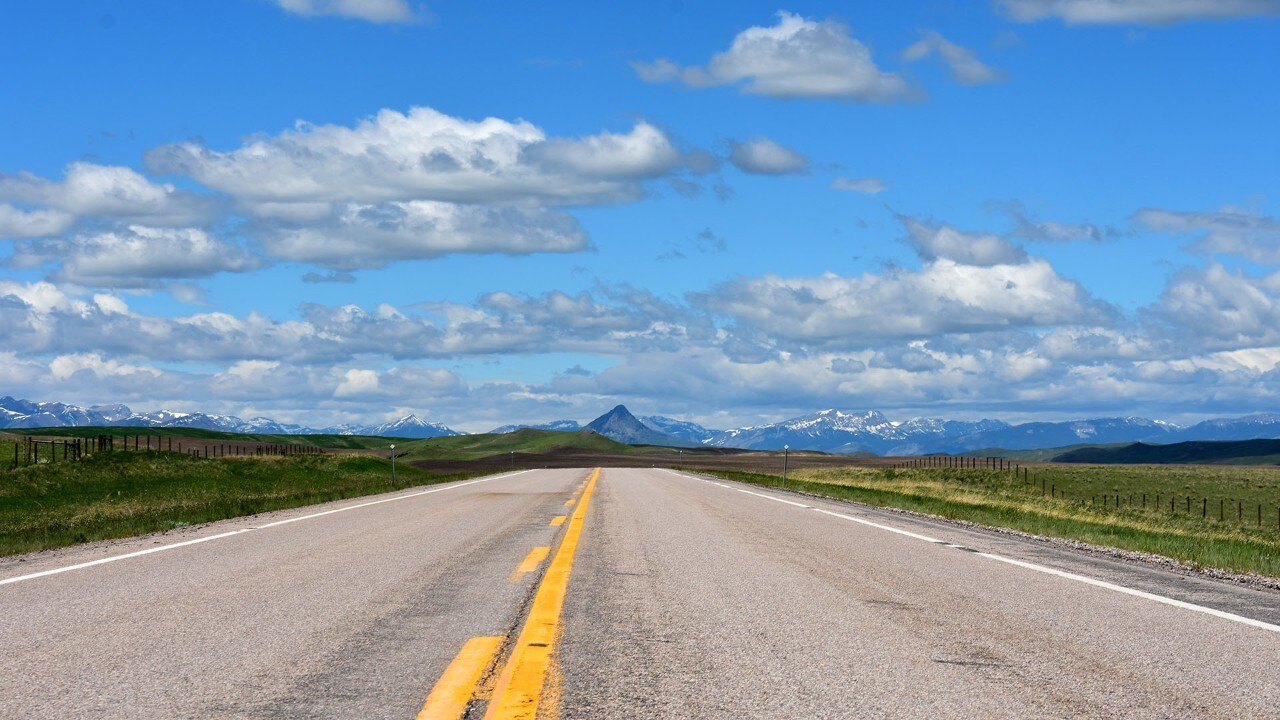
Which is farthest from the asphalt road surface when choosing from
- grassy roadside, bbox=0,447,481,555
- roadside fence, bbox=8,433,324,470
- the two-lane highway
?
roadside fence, bbox=8,433,324,470

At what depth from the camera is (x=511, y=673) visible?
6105 millimetres

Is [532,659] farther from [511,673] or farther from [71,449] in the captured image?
[71,449]

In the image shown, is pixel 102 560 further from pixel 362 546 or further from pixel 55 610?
pixel 55 610

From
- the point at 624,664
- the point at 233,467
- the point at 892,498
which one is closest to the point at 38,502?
the point at 233,467

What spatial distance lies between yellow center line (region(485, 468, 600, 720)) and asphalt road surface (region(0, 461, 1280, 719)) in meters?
0.07

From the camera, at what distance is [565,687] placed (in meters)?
5.79

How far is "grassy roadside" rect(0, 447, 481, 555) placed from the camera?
18.6 m

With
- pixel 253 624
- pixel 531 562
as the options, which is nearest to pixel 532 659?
pixel 253 624

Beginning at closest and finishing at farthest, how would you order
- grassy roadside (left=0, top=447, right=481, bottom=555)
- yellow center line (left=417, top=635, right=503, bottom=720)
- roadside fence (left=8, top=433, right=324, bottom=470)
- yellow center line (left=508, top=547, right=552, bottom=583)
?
yellow center line (left=417, top=635, right=503, bottom=720) < yellow center line (left=508, top=547, right=552, bottom=583) < grassy roadside (left=0, top=447, right=481, bottom=555) < roadside fence (left=8, top=433, right=324, bottom=470)

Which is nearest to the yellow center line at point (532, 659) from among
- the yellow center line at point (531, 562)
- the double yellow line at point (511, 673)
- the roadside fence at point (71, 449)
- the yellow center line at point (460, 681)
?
the double yellow line at point (511, 673)

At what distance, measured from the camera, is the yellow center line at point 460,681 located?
5297 millimetres

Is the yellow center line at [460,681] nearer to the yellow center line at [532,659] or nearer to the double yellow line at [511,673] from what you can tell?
the double yellow line at [511,673]

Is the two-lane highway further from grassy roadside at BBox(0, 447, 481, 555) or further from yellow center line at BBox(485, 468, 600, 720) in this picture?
grassy roadside at BBox(0, 447, 481, 555)

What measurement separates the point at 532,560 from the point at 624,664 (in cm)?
565
